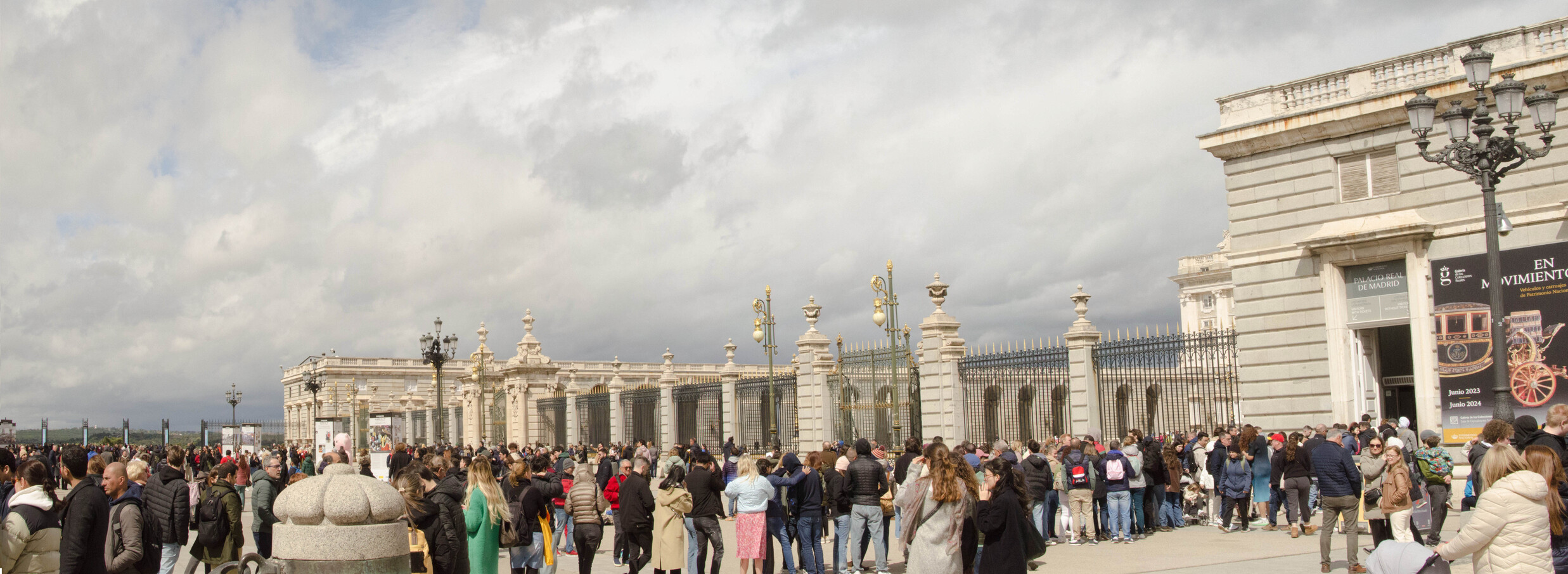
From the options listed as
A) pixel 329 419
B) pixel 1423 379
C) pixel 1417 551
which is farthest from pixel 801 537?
pixel 329 419

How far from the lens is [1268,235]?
833 inches

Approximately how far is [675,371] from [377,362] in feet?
70.9

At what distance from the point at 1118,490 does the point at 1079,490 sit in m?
0.47

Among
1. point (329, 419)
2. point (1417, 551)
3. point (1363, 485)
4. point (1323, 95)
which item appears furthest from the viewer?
point (329, 419)

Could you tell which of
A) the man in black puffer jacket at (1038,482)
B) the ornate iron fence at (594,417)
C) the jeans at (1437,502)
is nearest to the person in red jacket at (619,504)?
the man in black puffer jacket at (1038,482)

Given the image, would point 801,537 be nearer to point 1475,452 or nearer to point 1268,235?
point 1475,452

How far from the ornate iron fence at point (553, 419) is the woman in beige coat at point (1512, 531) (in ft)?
109

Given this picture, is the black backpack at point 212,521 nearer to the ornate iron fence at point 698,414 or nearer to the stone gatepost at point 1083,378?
the stone gatepost at point 1083,378

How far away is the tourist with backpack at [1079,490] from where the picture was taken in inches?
593

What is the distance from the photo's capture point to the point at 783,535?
12.5 meters

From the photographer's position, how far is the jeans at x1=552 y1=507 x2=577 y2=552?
1468 centimetres

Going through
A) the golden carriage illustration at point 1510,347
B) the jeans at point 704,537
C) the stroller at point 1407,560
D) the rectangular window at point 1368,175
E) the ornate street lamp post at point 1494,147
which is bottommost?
the jeans at point 704,537

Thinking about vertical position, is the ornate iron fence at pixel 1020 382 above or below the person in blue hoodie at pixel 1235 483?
above

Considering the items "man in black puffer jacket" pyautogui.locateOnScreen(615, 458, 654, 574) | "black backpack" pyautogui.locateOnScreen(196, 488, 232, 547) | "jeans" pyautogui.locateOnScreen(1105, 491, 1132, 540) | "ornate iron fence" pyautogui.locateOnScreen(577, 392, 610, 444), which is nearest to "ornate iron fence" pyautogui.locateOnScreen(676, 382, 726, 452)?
"ornate iron fence" pyautogui.locateOnScreen(577, 392, 610, 444)
